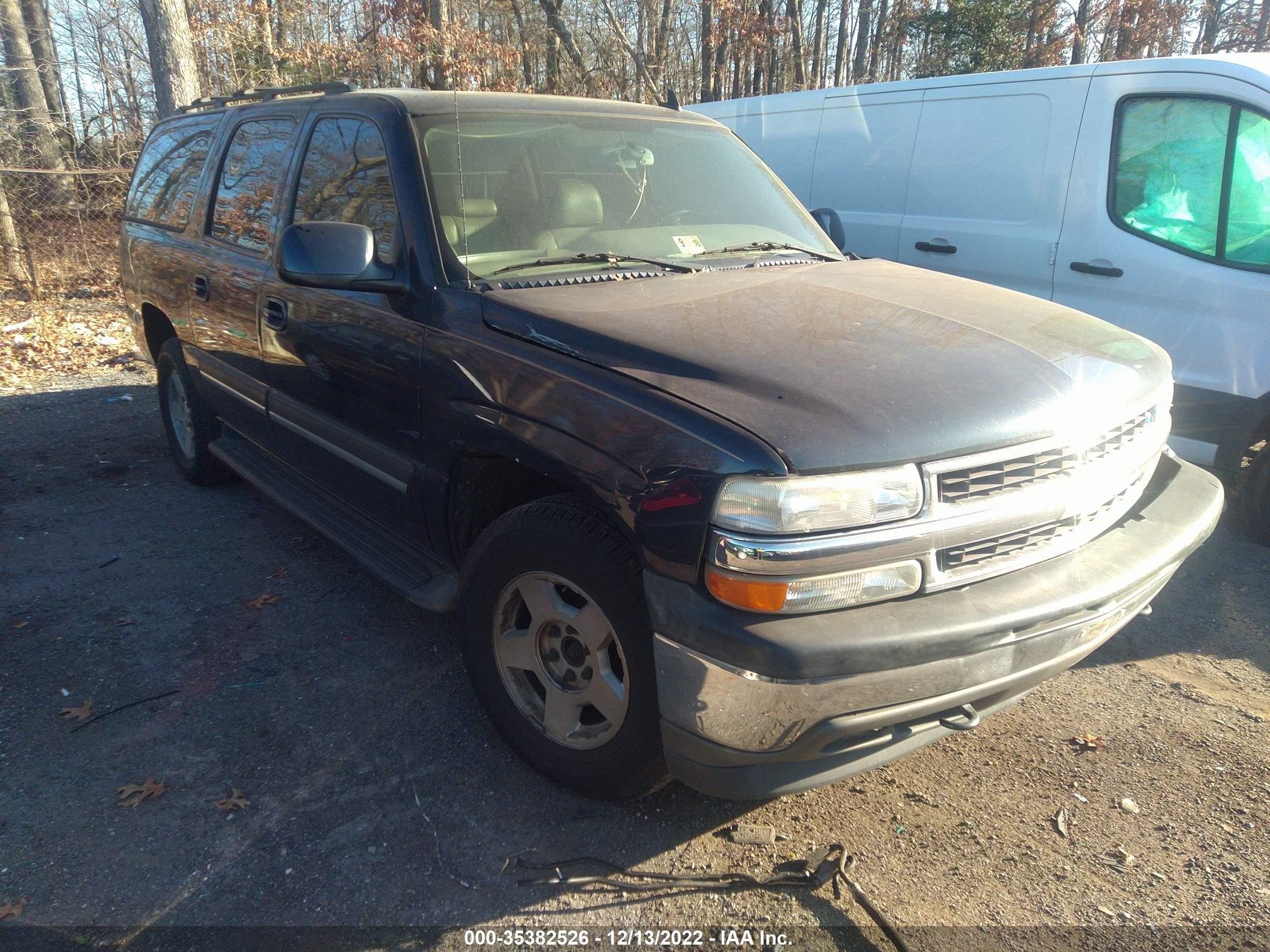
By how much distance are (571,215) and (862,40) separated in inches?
838

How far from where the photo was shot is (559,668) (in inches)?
105

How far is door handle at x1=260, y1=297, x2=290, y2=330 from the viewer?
3.71 m

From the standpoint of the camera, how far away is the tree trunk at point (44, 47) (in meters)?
17.7

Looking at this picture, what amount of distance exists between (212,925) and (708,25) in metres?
18.8

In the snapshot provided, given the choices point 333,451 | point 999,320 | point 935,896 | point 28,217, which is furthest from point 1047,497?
point 28,217

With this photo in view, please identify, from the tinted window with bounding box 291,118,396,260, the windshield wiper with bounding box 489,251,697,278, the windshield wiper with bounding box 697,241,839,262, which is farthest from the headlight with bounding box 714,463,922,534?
the tinted window with bounding box 291,118,396,260

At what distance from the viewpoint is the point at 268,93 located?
4.57 metres

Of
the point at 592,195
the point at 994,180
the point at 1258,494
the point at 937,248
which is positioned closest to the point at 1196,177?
the point at 994,180

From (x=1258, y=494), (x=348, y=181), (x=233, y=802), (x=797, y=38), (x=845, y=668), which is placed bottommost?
(x=233, y=802)

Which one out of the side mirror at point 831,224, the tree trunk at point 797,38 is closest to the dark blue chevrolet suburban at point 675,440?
the side mirror at point 831,224

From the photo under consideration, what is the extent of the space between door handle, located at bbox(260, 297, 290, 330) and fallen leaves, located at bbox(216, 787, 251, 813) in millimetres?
1850

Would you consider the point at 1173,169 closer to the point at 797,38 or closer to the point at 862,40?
the point at 797,38

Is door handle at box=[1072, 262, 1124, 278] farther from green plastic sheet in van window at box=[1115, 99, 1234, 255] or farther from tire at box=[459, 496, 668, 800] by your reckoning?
tire at box=[459, 496, 668, 800]

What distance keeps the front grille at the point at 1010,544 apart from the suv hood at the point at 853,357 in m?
0.24
